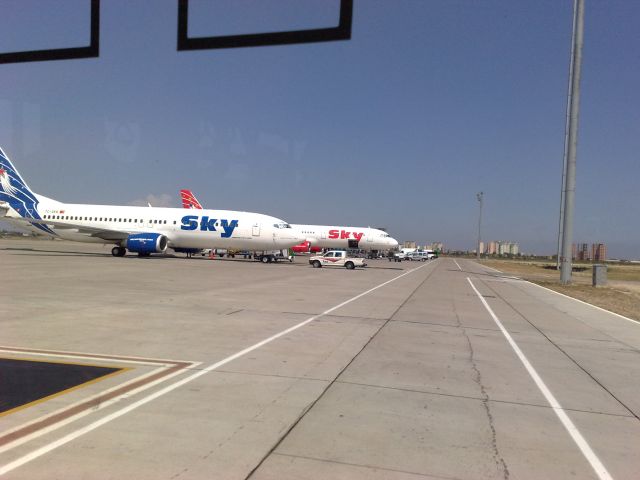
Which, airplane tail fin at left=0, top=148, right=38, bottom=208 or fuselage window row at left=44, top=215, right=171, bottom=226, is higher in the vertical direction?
airplane tail fin at left=0, top=148, right=38, bottom=208

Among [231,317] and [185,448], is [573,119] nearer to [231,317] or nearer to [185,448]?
[231,317]

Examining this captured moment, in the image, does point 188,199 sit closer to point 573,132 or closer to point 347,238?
point 347,238

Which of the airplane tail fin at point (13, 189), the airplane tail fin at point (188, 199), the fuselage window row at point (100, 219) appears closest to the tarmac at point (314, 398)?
the fuselage window row at point (100, 219)

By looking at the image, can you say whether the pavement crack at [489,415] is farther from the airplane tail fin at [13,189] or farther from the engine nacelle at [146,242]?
the airplane tail fin at [13,189]

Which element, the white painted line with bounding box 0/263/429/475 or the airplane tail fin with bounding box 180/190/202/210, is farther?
the airplane tail fin with bounding box 180/190/202/210

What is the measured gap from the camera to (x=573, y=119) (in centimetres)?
3441

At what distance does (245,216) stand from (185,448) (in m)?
37.9

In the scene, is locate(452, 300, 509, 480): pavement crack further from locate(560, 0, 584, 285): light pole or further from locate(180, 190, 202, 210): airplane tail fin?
locate(180, 190, 202, 210): airplane tail fin

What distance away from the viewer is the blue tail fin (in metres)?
41.3

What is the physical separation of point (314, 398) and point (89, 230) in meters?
38.4

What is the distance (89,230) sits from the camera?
40094 millimetres

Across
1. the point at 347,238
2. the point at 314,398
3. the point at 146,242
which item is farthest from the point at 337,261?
the point at 314,398

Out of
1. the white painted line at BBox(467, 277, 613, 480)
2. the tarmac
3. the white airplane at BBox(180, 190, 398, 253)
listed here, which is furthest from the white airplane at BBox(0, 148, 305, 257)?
the white painted line at BBox(467, 277, 613, 480)

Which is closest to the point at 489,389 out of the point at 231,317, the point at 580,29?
the point at 231,317
